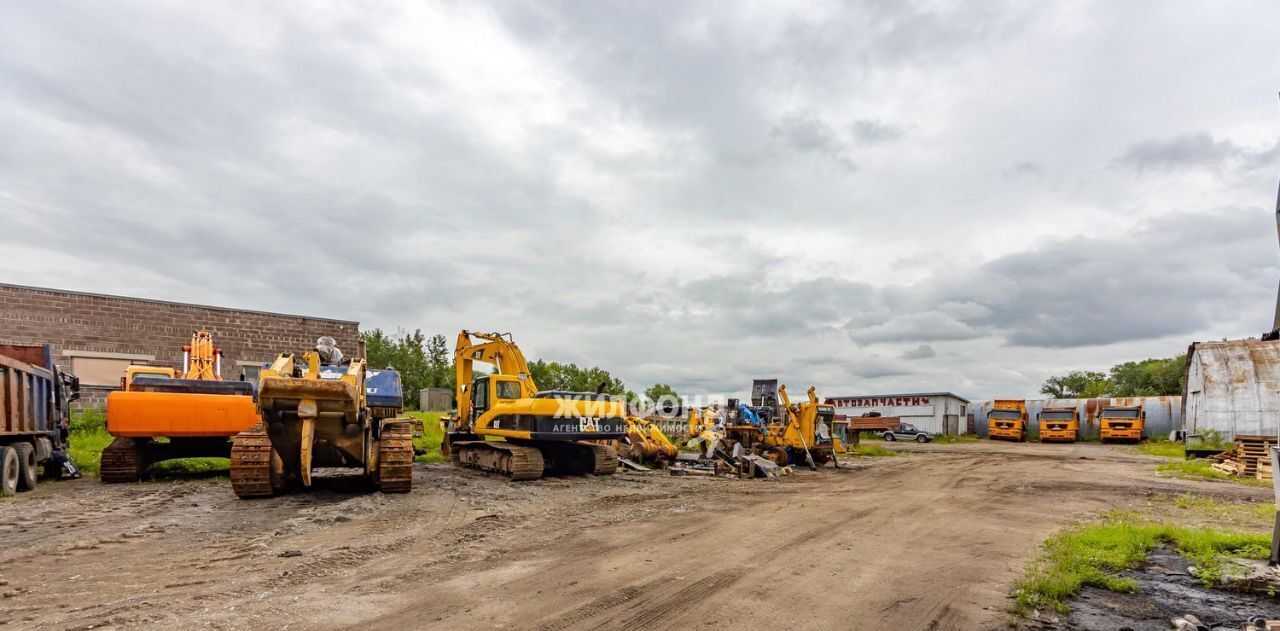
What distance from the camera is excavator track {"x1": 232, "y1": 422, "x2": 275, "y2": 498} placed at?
10.4 meters

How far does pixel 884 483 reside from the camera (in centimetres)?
1667

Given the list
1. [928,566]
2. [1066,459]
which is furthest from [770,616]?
[1066,459]

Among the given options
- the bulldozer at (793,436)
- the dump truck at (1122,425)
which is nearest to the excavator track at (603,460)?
the bulldozer at (793,436)

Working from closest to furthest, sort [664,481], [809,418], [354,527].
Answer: [354,527] → [664,481] → [809,418]

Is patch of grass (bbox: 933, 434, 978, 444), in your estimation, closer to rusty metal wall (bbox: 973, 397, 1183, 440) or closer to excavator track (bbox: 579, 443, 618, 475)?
rusty metal wall (bbox: 973, 397, 1183, 440)

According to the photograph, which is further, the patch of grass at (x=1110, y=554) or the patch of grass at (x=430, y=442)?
the patch of grass at (x=430, y=442)

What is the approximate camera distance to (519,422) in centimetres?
1550

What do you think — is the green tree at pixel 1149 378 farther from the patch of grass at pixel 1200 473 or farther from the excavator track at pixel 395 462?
the excavator track at pixel 395 462

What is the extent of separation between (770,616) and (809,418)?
1684 centimetres

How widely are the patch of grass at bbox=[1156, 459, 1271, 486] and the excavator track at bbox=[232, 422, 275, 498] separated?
2187cm

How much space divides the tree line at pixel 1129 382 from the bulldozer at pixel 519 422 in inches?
2352

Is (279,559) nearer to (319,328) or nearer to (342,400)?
(342,400)

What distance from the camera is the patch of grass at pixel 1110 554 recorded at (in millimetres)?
6145

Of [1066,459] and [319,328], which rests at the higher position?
[319,328]
